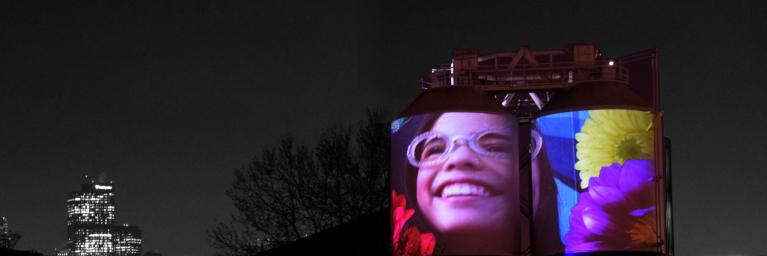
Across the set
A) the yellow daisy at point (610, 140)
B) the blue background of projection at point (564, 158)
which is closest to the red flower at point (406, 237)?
the blue background of projection at point (564, 158)

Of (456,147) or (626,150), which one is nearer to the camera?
(626,150)

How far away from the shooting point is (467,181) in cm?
4634

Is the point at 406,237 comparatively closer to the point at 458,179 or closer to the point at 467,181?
the point at 458,179

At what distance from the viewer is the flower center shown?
45469 millimetres

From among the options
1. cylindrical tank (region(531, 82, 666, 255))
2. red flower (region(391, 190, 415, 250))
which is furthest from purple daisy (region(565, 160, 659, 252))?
red flower (region(391, 190, 415, 250))

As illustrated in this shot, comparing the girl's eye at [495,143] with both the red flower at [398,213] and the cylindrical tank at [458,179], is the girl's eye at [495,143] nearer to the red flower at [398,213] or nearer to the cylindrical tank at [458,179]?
the cylindrical tank at [458,179]

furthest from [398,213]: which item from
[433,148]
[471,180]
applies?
[471,180]

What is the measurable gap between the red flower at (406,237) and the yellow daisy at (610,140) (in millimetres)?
5491

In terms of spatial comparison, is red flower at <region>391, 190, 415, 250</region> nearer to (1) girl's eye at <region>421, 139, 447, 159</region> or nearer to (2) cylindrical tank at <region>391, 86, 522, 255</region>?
(2) cylindrical tank at <region>391, 86, 522, 255</region>

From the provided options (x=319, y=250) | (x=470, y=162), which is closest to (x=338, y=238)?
(x=319, y=250)

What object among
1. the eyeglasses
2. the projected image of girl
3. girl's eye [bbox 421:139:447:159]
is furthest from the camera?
girl's eye [bbox 421:139:447:159]

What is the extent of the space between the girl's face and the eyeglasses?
0.03m

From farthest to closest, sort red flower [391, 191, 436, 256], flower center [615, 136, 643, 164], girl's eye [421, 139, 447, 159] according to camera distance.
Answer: girl's eye [421, 139, 447, 159]
red flower [391, 191, 436, 256]
flower center [615, 136, 643, 164]

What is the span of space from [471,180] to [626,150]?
5098 mm
